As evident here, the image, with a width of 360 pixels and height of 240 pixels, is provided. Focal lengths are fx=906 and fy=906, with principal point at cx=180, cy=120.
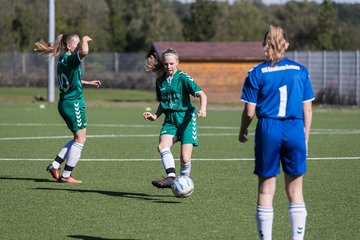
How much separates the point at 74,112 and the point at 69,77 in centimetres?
50

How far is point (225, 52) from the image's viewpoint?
142 feet

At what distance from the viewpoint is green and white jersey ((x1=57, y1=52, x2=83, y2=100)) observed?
12.6 meters

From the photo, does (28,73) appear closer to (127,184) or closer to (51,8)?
(51,8)

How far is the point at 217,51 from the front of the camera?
4328 cm

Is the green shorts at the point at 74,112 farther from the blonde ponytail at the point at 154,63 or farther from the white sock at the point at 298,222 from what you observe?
the white sock at the point at 298,222

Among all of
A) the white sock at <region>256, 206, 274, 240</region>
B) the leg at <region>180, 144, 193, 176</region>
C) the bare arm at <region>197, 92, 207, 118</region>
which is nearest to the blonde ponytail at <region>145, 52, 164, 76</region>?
the bare arm at <region>197, 92, 207, 118</region>

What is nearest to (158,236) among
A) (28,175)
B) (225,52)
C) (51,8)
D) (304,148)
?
(304,148)

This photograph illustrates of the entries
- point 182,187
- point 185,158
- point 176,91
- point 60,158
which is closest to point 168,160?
point 185,158

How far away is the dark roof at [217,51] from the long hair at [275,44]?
33.9 meters

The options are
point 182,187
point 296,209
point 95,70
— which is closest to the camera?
point 296,209

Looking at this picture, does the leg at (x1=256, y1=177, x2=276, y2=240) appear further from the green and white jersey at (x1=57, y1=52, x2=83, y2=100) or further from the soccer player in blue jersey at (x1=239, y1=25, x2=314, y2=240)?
the green and white jersey at (x1=57, y1=52, x2=83, y2=100)

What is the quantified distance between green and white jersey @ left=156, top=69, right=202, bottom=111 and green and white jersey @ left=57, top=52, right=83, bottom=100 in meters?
1.51

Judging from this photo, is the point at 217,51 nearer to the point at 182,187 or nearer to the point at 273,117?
the point at 182,187

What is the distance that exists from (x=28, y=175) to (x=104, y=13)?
58.6m
